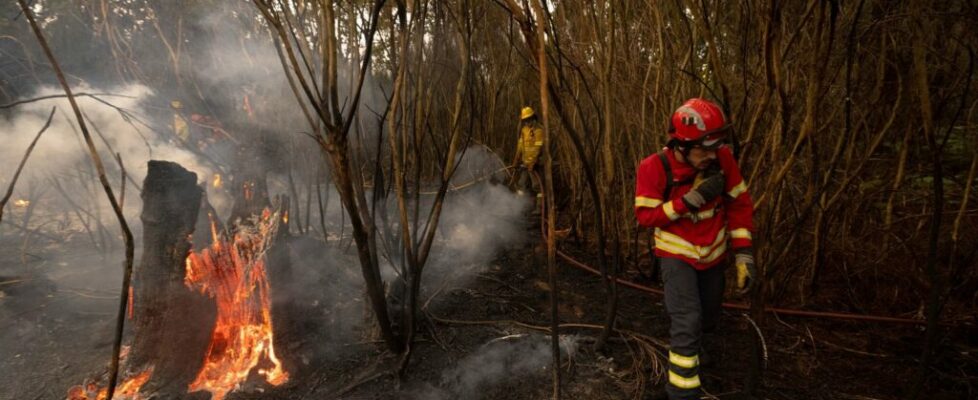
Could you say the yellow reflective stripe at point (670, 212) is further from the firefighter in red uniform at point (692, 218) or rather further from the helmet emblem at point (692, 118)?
the helmet emblem at point (692, 118)

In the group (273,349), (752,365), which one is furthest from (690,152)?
(273,349)

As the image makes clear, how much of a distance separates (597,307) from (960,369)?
225 cm

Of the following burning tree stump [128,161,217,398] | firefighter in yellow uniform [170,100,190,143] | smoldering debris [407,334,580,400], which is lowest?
smoldering debris [407,334,580,400]

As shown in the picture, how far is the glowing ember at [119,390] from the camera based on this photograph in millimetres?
2525

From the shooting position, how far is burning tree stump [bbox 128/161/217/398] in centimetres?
275

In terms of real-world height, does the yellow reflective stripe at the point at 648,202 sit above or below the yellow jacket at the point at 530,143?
below

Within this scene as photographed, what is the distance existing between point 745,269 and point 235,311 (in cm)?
348

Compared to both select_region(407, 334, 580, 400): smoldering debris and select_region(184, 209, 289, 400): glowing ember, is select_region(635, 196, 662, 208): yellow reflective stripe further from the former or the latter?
select_region(184, 209, 289, 400): glowing ember

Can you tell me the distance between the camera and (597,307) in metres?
3.69

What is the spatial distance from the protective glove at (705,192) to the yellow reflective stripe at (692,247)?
0.26 metres

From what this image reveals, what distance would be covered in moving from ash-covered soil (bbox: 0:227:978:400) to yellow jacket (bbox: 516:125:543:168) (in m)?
3.54

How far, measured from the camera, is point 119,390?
2566 millimetres

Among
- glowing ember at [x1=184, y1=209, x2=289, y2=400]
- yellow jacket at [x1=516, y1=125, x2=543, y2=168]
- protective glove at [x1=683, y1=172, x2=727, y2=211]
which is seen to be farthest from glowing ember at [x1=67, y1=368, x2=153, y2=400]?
yellow jacket at [x1=516, y1=125, x2=543, y2=168]

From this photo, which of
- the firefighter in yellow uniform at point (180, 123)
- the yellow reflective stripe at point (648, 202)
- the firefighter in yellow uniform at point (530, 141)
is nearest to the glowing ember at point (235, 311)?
the firefighter in yellow uniform at point (180, 123)
